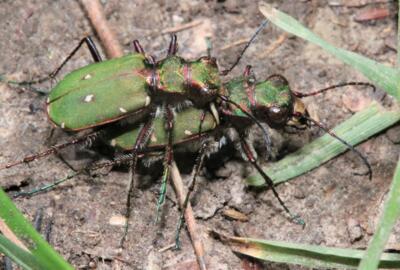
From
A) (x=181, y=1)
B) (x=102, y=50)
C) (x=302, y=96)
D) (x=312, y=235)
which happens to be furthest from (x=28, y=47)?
(x=312, y=235)

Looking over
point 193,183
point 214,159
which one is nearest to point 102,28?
point 214,159

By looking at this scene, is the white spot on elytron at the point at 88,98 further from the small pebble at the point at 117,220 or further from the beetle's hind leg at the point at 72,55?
the small pebble at the point at 117,220

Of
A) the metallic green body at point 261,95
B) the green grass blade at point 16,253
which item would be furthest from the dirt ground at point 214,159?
the green grass blade at point 16,253

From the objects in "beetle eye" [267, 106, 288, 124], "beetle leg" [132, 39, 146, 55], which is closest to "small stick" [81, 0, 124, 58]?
"beetle leg" [132, 39, 146, 55]

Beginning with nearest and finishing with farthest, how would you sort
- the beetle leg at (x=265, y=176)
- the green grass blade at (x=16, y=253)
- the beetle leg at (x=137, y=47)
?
the green grass blade at (x=16, y=253) → the beetle leg at (x=265, y=176) → the beetle leg at (x=137, y=47)

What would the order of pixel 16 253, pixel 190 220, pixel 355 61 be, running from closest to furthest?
pixel 16 253, pixel 355 61, pixel 190 220

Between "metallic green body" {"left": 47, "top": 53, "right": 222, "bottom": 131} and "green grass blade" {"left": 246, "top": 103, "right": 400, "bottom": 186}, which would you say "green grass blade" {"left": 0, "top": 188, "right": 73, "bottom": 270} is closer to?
"metallic green body" {"left": 47, "top": 53, "right": 222, "bottom": 131}

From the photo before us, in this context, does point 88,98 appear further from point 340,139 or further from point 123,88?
point 340,139
